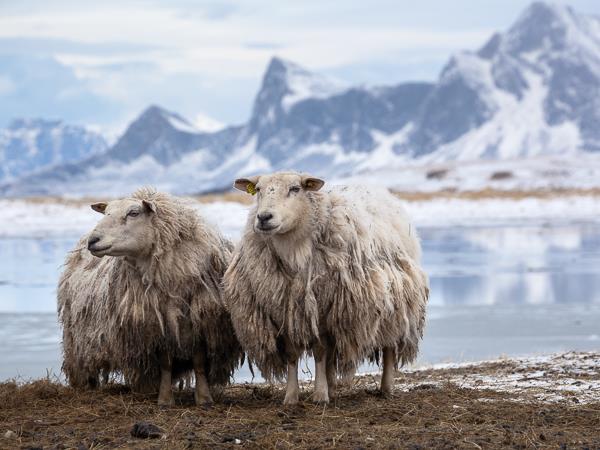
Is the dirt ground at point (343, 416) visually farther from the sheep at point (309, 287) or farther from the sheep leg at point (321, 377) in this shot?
the sheep at point (309, 287)

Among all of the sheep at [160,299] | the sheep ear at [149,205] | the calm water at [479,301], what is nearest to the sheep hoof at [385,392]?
the sheep at [160,299]

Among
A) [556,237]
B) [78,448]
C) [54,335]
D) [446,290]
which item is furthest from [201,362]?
[556,237]

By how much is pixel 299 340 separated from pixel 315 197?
1344mm

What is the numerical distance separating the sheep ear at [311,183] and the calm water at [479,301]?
369 cm

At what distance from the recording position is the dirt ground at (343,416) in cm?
748

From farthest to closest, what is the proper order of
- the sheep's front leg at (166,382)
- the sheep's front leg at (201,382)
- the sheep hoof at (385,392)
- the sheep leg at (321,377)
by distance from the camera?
the sheep hoof at (385,392)
the sheep's front leg at (201,382)
the sheep's front leg at (166,382)
the sheep leg at (321,377)

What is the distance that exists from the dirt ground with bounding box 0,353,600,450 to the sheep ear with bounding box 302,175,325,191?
198 cm

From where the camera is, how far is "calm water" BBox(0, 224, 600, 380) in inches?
615

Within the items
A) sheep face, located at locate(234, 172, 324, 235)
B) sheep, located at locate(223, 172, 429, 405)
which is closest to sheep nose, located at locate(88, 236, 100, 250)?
sheep, located at locate(223, 172, 429, 405)

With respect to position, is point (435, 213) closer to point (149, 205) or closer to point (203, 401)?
point (203, 401)

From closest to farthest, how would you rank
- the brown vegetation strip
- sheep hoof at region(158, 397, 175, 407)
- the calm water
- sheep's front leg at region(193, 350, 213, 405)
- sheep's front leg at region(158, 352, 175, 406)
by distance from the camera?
the brown vegetation strip, sheep hoof at region(158, 397, 175, 407), sheep's front leg at region(158, 352, 175, 406), sheep's front leg at region(193, 350, 213, 405), the calm water

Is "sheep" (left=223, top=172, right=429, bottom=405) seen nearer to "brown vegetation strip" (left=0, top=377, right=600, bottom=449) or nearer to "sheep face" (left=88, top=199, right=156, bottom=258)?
"brown vegetation strip" (left=0, top=377, right=600, bottom=449)

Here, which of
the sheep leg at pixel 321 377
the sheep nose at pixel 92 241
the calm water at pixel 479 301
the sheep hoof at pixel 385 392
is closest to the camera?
the sheep nose at pixel 92 241

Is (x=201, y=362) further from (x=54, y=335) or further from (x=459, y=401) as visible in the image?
(x=54, y=335)
